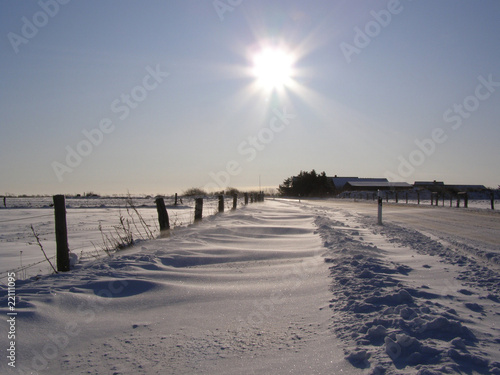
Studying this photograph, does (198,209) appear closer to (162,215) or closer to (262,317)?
(162,215)

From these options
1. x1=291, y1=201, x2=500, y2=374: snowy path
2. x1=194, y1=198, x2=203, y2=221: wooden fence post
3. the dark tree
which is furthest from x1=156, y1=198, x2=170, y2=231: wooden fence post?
the dark tree

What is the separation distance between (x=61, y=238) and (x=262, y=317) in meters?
3.59

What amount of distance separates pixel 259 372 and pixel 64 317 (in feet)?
6.42

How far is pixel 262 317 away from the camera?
3008 mm

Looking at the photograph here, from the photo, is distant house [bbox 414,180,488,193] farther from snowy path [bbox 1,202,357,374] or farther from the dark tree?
snowy path [bbox 1,202,357,374]

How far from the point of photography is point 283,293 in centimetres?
365

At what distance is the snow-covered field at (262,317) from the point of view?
86.7 inches

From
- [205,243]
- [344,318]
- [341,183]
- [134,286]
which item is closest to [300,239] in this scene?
[205,243]

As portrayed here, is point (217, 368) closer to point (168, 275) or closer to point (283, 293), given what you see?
point (283, 293)

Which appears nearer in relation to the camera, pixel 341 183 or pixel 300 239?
pixel 300 239

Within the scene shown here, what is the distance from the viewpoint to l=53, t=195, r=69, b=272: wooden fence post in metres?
5.08

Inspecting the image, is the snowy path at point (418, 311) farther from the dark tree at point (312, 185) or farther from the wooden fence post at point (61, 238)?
the dark tree at point (312, 185)

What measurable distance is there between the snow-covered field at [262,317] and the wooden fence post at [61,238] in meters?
0.49

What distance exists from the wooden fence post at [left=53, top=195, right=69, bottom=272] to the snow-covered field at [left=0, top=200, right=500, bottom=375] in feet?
1.62
